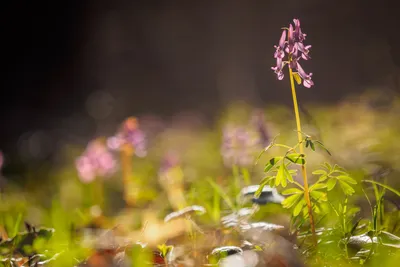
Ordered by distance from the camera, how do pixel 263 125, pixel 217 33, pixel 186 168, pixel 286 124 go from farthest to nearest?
pixel 217 33 → pixel 286 124 → pixel 186 168 → pixel 263 125

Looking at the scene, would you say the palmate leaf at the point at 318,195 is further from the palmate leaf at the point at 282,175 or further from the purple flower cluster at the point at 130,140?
the purple flower cluster at the point at 130,140

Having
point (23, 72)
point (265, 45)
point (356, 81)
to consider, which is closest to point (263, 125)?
point (356, 81)

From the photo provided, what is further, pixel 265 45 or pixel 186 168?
pixel 265 45

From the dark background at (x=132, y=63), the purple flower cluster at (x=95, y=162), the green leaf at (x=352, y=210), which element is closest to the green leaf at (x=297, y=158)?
the green leaf at (x=352, y=210)

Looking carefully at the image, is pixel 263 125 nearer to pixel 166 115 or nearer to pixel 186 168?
pixel 186 168

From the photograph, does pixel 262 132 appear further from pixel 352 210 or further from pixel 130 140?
pixel 352 210

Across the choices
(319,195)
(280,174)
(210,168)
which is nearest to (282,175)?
(280,174)

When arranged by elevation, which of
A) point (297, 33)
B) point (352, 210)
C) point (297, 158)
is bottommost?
point (352, 210)
